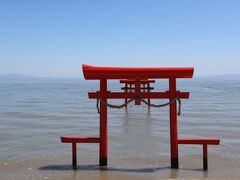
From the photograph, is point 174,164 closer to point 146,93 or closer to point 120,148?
point 146,93

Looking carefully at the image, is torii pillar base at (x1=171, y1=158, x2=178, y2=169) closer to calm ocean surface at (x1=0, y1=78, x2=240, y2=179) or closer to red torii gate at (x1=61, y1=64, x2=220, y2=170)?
red torii gate at (x1=61, y1=64, x2=220, y2=170)

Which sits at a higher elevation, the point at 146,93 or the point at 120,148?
the point at 146,93

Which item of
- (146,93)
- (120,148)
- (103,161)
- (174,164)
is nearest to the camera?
(146,93)

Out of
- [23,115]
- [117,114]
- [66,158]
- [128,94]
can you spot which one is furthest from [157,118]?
[128,94]

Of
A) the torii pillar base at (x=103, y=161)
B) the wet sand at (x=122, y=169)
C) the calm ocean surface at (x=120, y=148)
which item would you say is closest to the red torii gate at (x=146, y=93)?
the torii pillar base at (x=103, y=161)

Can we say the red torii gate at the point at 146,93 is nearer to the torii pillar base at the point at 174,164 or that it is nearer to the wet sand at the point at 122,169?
the torii pillar base at the point at 174,164

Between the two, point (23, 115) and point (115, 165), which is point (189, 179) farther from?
point (23, 115)

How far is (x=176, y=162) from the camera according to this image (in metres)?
7.33

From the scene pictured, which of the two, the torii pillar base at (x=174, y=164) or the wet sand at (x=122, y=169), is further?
the torii pillar base at (x=174, y=164)

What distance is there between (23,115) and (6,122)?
7.55 feet

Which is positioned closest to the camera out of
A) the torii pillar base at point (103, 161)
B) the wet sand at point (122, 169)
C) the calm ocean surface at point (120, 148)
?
the wet sand at point (122, 169)

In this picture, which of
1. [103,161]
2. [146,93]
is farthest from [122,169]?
[146,93]

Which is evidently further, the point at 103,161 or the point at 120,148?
the point at 120,148

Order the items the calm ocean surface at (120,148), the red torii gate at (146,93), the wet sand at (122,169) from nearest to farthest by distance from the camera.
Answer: the red torii gate at (146,93)
the wet sand at (122,169)
the calm ocean surface at (120,148)
